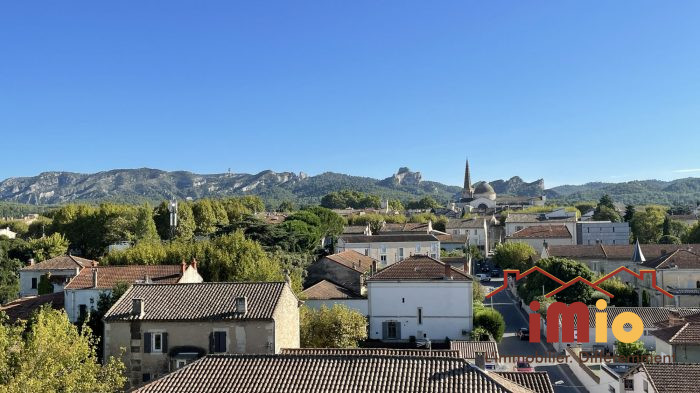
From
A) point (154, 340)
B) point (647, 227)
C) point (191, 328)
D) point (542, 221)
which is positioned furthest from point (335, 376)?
point (647, 227)

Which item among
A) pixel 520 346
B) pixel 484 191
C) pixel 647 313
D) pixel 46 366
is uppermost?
pixel 484 191

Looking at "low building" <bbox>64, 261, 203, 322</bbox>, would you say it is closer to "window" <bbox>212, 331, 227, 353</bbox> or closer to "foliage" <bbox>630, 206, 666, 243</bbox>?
"window" <bbox>212, 331, 227, 353</bbox>

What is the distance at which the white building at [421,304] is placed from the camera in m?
36.3

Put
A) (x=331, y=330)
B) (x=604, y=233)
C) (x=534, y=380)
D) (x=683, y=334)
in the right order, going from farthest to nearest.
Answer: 1. (x=604, y=233)
2. (x=331, y=330)
3. (x=683, y=334)
4. (x=534, y=380)

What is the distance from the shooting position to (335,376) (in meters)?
16.8

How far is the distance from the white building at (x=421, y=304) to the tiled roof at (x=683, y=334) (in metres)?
11.3

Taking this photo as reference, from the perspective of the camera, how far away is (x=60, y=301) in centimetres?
3650

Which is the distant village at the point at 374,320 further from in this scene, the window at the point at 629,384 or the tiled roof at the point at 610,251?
the tiled roof at the point at 610,251

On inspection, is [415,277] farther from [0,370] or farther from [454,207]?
[454,207]

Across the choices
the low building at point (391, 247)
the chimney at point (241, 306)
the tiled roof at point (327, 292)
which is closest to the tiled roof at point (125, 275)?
the tiled roof at point (327, 292)

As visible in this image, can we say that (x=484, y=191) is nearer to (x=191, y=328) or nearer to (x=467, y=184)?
(x=467, y=184)

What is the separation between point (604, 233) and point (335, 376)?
3031 inches

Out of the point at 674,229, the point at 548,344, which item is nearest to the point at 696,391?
the point at 548,344

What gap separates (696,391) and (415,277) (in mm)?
19609
